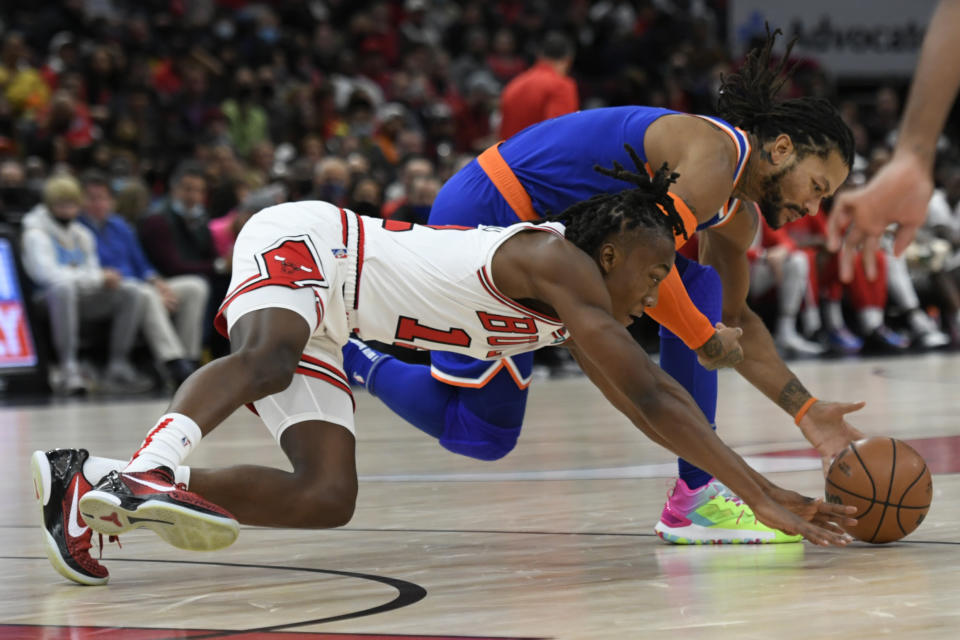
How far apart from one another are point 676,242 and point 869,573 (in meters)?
0.92

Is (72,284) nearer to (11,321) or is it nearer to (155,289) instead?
(11,321)

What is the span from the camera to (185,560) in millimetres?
3551

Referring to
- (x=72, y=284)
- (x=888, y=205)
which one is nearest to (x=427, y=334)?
(x=888, y=205)

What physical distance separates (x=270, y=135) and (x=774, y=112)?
10.2 m

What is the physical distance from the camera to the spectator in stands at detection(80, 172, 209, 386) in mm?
10016

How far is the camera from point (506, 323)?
346 centimetres

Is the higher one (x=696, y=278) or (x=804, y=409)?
(x=696, y=278)

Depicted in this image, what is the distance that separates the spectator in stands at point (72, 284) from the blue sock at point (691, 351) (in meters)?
6.57

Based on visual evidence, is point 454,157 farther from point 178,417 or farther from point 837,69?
point 178,417

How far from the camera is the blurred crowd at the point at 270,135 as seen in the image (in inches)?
400

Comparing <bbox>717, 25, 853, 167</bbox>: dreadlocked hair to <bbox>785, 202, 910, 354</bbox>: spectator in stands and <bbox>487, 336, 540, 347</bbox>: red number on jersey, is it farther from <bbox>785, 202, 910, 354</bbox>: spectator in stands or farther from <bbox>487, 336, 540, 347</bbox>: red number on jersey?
<bbox>785, 202, 910, 354</bbox>: spectator in stands

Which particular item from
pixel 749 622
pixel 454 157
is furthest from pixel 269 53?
pixel 749 622

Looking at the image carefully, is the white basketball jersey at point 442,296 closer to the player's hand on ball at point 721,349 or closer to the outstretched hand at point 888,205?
the player's hand on ball at point 721,349

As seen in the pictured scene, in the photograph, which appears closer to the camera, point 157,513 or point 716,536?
point 157,513
